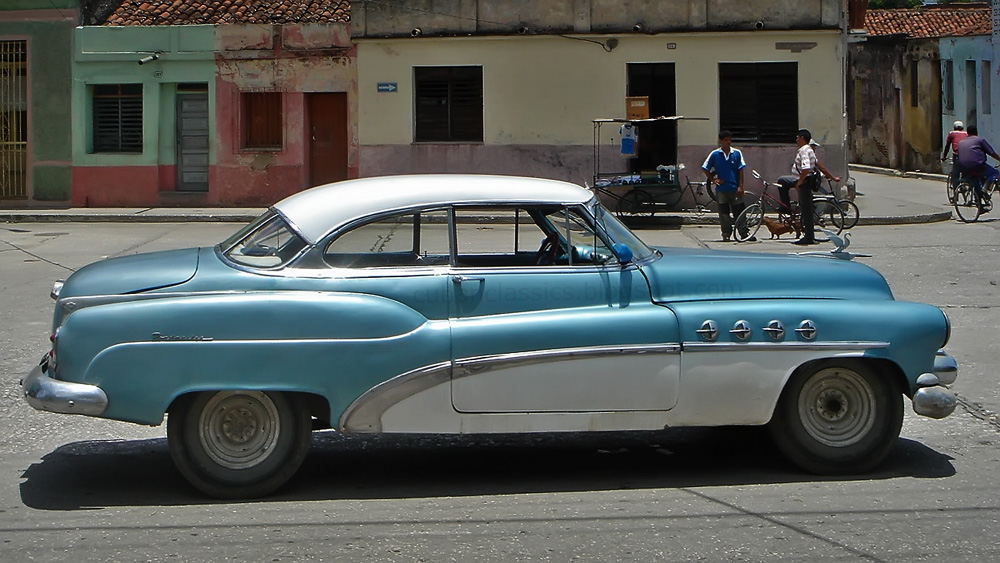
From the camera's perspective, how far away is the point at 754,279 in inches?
263

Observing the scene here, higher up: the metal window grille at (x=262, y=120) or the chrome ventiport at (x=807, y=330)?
the metal window grille at (x=262, y=120)

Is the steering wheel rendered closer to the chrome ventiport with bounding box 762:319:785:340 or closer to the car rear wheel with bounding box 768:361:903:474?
the chrome ventiport with bounding box 762:319:785:340

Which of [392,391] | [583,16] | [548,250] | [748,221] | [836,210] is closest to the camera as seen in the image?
[392,391]

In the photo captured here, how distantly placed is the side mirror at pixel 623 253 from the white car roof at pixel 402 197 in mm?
347

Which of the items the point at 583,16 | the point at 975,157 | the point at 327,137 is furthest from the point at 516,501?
the point at 327,137

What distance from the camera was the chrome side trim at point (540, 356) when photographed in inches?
247

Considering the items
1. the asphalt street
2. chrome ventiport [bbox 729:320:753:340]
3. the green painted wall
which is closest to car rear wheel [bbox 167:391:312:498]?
the asphalt street

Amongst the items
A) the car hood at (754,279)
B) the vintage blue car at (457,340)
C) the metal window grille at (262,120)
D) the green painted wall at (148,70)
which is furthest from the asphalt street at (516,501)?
the green painted wall at (148,70)

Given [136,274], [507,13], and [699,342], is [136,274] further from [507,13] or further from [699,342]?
[507,13]

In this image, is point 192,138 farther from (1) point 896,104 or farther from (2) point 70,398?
(1) point 896,104

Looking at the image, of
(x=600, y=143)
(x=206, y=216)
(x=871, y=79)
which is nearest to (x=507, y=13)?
(x=600, y=143)

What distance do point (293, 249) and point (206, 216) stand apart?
18.7 meters

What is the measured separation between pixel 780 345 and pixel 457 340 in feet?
5.25

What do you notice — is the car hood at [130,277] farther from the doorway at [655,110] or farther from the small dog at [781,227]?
the doorway at [655,110]
